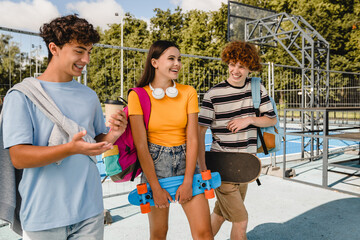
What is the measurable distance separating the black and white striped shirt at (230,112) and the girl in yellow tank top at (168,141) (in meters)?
0.51

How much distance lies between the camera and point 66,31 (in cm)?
142

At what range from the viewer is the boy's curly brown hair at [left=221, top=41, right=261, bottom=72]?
8.14 ft

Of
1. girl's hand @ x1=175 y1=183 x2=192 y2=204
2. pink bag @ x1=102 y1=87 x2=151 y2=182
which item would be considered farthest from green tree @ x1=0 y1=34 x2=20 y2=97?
girl's hand @ x1=175 y1=183 x2=192 y2=204

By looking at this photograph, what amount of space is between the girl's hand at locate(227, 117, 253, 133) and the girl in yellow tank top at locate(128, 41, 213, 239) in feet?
1.75

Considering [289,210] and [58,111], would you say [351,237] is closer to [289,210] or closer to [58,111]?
→ [289,210]

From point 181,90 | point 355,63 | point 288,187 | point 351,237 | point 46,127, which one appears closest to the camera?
point 46,127

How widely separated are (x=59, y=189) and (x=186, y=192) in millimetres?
818

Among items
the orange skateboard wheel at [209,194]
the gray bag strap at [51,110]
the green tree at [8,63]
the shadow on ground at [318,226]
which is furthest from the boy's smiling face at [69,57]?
the green tree at [8,63]

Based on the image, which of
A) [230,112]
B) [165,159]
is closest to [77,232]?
[165,159]

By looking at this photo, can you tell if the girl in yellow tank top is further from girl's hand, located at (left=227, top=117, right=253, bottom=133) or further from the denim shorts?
girl's hand, located at (left=227, top=117, right=253, bottom=133)

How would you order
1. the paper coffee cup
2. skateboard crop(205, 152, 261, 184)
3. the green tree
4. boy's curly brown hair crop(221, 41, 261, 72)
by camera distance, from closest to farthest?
1. the paper coffee cup
2. skateboard crop(205, 152, 261, 184)
3. boy's curly brown hair crop(221, 41, 261, 72)
4. the green tree

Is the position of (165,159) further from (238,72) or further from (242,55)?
(242,55)

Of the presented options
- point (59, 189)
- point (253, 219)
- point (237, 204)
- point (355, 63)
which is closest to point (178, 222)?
point (253, 219)

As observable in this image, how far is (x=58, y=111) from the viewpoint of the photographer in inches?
53.9
